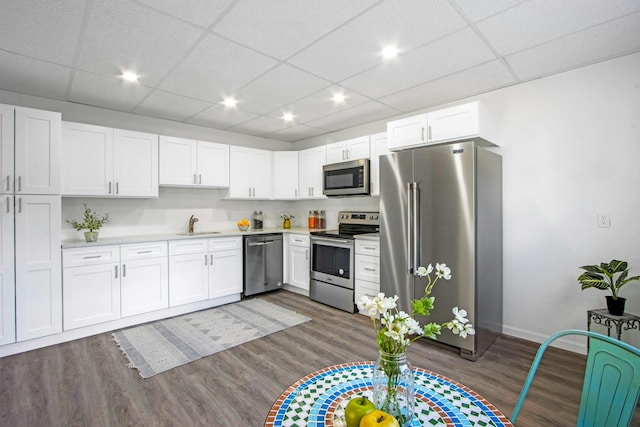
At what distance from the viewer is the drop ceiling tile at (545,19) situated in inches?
75.7

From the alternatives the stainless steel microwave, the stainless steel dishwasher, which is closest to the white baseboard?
the stainless steel dishwasher

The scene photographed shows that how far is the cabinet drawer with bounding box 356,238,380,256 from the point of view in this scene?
3.63 metres

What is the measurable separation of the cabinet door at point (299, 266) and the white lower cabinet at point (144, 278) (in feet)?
5.59

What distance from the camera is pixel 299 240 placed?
4.64 metres

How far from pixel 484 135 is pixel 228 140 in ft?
11.9

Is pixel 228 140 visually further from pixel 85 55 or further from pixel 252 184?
pixel 85 55

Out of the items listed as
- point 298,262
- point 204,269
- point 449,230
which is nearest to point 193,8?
point 449,230

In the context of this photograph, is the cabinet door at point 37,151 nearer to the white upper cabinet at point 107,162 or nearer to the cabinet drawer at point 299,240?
the white upper cabinet at point 107,162

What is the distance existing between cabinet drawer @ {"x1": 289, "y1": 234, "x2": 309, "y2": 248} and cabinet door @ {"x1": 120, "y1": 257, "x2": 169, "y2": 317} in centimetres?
172

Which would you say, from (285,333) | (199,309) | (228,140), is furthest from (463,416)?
(228,140)

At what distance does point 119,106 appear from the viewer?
3.74 meters

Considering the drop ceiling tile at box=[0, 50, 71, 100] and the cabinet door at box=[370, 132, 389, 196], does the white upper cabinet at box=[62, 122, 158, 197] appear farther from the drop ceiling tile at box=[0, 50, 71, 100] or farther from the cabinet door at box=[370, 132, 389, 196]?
the cabinet door at box=[370, 132, 389, 196]

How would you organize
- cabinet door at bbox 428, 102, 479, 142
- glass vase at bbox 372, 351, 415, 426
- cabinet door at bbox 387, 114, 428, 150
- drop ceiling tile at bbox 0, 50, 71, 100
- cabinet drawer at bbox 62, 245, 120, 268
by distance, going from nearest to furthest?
glass vase at bbox 372, 351, 415, 426, drop ceiling tile at bbox 0, 50, 71, 100, cabinet door at bbox 428, 102, 479, 142, cabinet drawer at bbox 62, 245, 120, 268, cabinet door at bbox 387, 114, 428, 150

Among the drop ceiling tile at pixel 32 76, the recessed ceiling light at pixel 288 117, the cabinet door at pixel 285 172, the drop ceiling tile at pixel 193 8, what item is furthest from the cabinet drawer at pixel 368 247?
the drop ceiling tile at pixel 32 76
